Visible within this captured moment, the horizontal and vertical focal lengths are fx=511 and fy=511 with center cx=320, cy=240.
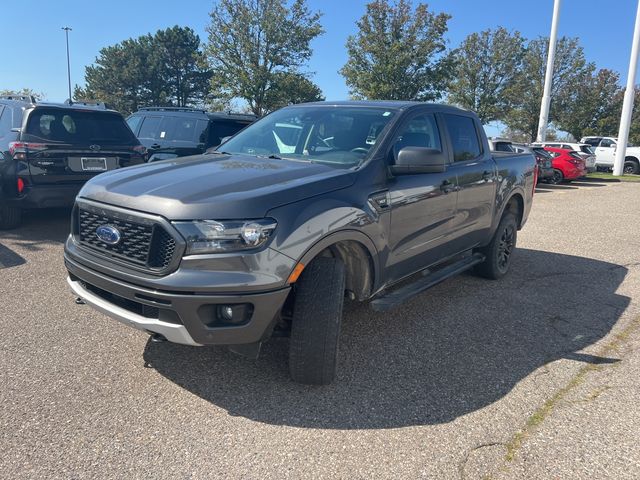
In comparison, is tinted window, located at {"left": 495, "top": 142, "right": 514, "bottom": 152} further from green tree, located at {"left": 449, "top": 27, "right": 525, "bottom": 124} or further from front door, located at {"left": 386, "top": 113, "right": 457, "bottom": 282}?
green tree, located at {"left": 449, "top": 27, "right": 525, "bottom": 124}

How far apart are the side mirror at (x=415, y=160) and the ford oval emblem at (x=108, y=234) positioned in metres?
1.87

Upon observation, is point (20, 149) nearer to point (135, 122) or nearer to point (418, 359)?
point (135, 122)

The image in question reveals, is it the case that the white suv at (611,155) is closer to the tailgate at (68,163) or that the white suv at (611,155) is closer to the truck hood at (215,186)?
the tailgate at (68,163)

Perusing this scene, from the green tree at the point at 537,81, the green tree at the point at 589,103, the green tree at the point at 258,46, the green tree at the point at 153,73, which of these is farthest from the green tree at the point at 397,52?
the green tree at the point at 153,73

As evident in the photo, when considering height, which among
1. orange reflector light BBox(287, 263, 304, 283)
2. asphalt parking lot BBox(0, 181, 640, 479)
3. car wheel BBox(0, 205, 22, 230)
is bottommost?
asphalt parking lot BBox(0, 181, 640, 479)

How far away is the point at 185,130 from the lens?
9109 millimetres

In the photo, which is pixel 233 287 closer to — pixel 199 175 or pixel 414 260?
pixel 199 175

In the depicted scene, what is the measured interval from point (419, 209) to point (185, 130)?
630cm

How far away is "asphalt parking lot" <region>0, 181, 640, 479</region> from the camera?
254 centimetres

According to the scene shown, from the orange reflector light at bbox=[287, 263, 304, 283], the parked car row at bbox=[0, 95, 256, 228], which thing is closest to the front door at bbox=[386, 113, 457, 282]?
the orange reflector light at bbox=[287, 263, 304, 283]

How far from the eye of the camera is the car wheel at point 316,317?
299 cm

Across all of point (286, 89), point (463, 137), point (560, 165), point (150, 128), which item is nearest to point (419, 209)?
point (463, 137)

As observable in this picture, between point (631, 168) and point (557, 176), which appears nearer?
point (557, 176)

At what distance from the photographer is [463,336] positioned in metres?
4.12
